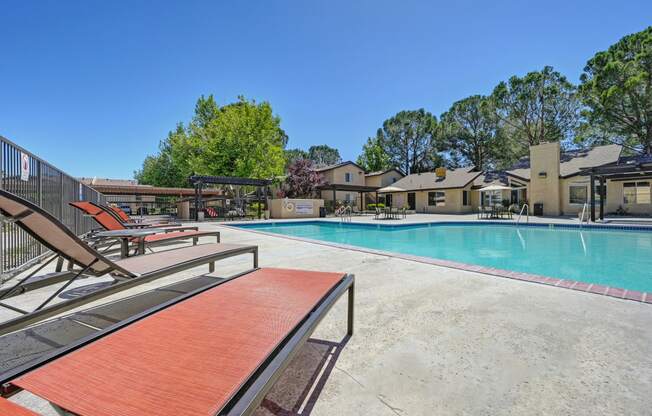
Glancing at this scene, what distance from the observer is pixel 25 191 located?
16.5 ft

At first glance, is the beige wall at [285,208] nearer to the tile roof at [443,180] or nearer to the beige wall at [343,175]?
the beige wall at [343,175]

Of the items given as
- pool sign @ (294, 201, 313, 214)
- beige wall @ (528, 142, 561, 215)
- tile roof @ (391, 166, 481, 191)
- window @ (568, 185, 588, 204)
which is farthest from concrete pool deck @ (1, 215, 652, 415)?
tile roof @ (391, 166, 481, 191)

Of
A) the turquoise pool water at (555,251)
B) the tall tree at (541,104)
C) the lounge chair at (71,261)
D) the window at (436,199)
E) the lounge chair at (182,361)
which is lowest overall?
the turquoise pool water at (555,251)

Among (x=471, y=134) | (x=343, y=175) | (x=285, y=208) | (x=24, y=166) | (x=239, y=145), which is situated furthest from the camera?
(x=471, y=134)

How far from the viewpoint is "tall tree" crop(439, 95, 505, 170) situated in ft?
Result: 109

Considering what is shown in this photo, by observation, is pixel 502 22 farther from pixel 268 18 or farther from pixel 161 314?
pixel 161 314

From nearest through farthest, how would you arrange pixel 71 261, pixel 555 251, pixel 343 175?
1. pixel 71 261
2. pixel 555 251
3. pixel 343 175

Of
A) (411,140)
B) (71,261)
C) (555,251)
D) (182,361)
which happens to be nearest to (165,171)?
(411,140)

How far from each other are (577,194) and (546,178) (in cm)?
219

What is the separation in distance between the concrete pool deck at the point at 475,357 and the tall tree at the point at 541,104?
3055 centimetres

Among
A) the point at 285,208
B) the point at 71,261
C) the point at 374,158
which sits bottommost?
the point at 71,261

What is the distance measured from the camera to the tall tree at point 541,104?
26188 mm

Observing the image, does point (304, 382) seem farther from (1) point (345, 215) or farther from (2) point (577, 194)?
(2) point (577, 194)

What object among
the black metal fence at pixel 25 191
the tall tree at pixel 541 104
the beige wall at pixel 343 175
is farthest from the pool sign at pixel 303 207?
the tall tree at pixel 541 104
